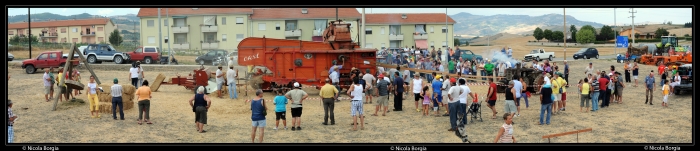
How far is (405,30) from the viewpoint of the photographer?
6391 centimetres

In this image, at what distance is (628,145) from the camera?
43.9ft

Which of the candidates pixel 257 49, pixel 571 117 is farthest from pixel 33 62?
pixel 571 117

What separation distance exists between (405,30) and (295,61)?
4108cm

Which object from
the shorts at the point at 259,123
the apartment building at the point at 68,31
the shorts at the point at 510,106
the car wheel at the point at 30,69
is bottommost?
the shorts at the point at 259,123

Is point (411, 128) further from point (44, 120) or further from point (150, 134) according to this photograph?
point (44, 120)

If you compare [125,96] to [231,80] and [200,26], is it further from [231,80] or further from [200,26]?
[200,26]

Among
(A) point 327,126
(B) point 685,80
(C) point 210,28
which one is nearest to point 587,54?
(B) point 685,80

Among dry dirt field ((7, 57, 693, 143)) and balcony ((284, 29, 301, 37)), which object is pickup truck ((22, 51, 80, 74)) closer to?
dry dirt field ((7, 57, 693, 143))

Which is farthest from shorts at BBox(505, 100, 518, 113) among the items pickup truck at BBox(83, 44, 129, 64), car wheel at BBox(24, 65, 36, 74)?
pickup truck at BBox(83, 44, 129, 64)

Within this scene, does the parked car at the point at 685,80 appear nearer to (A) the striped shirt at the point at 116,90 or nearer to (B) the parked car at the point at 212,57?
(A) the striped shirt at the point at 116,90

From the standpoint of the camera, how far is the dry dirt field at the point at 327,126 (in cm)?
1535

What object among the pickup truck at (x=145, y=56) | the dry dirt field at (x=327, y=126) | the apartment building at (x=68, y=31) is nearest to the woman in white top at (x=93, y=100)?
the dry dirt field at (x=327, y=126)

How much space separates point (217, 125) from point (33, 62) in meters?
17.9

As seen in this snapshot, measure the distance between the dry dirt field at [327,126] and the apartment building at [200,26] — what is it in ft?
126
